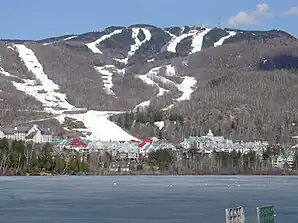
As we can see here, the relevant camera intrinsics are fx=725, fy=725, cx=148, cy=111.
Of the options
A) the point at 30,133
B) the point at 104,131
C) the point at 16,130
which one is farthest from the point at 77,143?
the point at 104,131

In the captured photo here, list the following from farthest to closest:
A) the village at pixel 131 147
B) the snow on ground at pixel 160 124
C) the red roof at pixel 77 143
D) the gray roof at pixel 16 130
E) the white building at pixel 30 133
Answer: the snow on ground at pixel 160 124, the gray roof at pixel 16 130, the white building at pixel 30 133, the red roof at pixel 77 143, the village at pixel 131 147

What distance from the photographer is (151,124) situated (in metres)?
194

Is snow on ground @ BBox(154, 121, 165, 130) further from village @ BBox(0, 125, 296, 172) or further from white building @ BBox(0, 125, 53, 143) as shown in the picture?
white building @ BBox(0, 125, 53, 143)

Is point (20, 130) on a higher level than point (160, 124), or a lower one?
lower

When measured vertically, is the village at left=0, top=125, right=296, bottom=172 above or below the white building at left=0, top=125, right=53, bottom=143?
below

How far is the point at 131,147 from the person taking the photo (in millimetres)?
141375

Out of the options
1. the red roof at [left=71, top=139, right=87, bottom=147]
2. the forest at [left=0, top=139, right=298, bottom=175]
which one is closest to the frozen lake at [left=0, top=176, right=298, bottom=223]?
the forest at [left=0, top=139, right=298, bottom=175]

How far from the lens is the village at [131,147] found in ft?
393

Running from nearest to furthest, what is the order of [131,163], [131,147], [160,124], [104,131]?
1. [131,163]
2. [131,147]
3. [104,131]
4. [160,124]

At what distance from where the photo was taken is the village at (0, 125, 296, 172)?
4712 inches

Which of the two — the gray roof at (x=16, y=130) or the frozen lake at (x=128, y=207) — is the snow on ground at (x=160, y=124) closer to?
the gray roof at (x=16, y=130)

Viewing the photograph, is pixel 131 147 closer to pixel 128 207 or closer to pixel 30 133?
pixel 30 133

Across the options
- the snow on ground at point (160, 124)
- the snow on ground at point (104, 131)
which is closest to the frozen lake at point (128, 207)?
the snow on ground at point (104, 131)

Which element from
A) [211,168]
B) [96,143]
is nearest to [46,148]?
[211,168]
